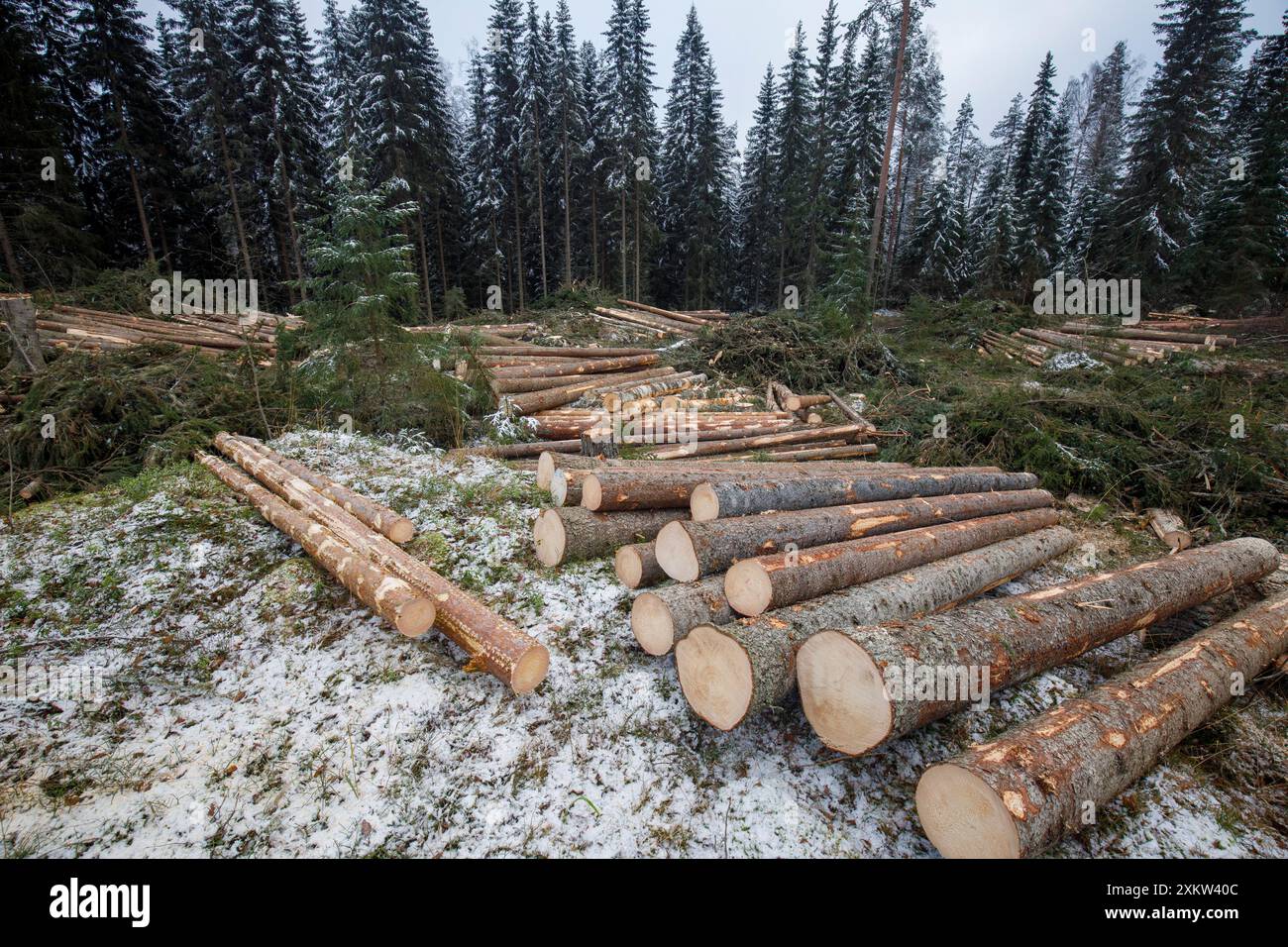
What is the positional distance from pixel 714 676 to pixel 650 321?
55.9 feet

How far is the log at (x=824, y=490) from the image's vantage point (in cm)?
439

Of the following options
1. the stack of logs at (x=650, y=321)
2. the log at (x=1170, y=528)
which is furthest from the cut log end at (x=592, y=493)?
the stack of logs at (x=650, y=321)

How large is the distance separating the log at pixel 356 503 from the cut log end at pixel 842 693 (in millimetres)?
3469

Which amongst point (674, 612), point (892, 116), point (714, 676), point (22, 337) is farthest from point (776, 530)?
point (892, 116)

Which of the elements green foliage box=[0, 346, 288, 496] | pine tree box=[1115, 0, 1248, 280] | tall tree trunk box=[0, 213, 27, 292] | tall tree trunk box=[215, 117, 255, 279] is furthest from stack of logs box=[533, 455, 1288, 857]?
pine tree box=[1115, 0, 1248, 280]

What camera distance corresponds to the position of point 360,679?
135 inches

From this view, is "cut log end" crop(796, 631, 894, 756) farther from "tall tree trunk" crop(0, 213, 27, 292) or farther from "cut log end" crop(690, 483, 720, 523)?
"tall tree trunk" crop(0, 213, 27, 292)

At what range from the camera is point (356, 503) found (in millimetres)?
4875

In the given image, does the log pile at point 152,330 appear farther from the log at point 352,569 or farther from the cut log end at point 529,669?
the cut log end at point 529,669

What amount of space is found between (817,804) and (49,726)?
4.38m

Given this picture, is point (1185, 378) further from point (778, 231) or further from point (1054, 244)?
point (778, 231)

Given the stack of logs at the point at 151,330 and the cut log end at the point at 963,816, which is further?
the stack of logs at the point at 151,330

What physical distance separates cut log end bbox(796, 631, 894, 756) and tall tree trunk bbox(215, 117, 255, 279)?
25178mm
